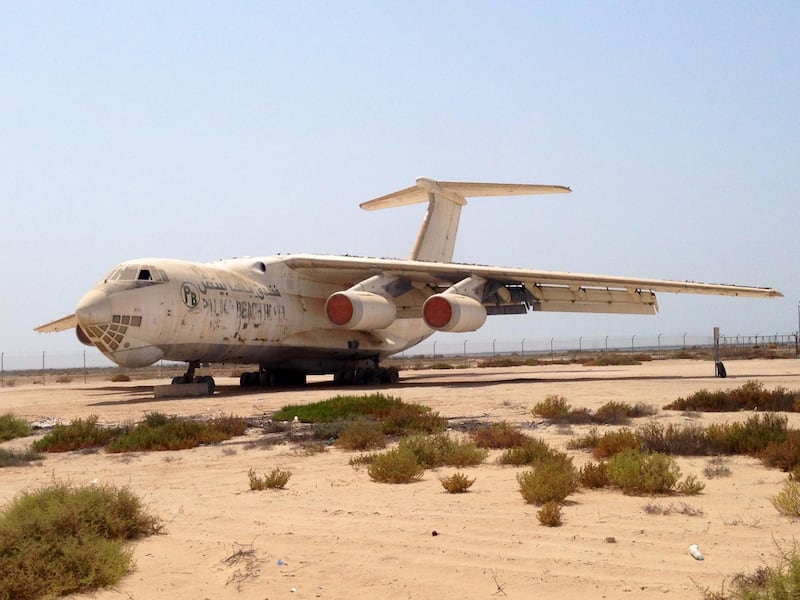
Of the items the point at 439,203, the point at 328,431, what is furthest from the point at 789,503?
the point at 439,203

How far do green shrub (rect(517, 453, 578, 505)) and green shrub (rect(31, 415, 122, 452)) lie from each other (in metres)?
5.87

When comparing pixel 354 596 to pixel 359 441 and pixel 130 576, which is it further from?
pixel 359 441

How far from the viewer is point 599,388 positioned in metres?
17.0

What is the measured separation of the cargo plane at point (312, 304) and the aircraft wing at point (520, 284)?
0.03 m

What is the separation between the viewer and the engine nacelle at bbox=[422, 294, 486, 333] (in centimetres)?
1994

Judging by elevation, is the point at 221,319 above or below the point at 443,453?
above

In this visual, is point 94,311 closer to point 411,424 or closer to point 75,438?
point 75,438

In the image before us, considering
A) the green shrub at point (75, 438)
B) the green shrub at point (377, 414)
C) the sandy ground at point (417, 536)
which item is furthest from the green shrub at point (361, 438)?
the green shrub at point (75, 438)

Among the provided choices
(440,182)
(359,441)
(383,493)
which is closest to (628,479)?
(383,493)

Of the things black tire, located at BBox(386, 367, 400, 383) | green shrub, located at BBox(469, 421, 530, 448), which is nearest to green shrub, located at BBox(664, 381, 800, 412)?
green shrub, located at BBox(469, 421, 530, 448)

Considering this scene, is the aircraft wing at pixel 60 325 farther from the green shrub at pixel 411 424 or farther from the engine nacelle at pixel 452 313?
the green shrub at pixel 411 424

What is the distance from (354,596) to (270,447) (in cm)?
527

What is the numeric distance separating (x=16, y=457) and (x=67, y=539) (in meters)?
4.71

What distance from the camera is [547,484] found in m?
5.98
